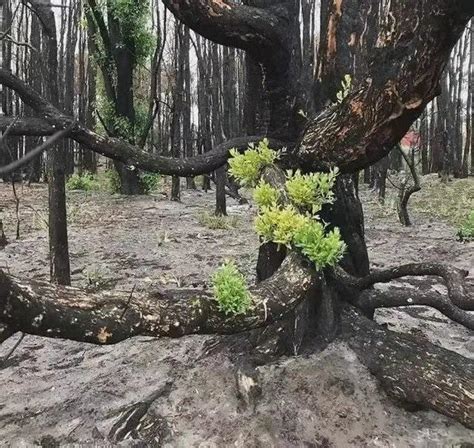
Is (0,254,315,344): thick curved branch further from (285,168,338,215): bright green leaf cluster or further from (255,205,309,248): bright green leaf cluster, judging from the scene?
(285,168,338,215): bright green leaf cluster

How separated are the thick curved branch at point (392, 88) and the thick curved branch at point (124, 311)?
905mm

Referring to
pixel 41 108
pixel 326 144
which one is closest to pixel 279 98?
pixel 326 144

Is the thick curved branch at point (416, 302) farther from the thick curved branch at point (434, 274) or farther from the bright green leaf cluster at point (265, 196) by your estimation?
the bright green leaf cluster at point (265, 196)

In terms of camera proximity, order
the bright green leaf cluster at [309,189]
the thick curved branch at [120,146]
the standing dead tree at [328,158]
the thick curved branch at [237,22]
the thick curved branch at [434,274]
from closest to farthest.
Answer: the standing dead tree at [328,158]
the thick curved branch at [434,274]
the bright green leaf cluster at [309,189]
the thick curved branch at [237,22]
the thick curved branch at [120,146]

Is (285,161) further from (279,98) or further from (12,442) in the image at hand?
(12,442)

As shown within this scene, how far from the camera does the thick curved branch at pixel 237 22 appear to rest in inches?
126

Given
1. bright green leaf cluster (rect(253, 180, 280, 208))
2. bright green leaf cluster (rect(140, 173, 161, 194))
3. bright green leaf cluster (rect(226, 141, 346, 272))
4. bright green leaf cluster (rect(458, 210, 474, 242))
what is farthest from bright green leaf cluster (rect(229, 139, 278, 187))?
bright green leaf cluster (rect(140, 173, 161, 194))

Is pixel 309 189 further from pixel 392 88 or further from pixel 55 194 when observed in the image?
pixel 55 194

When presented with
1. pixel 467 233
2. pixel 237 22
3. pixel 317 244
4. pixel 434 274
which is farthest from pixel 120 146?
pixel 467 233

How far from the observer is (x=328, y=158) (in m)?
3.07

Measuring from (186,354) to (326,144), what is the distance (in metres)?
1.93

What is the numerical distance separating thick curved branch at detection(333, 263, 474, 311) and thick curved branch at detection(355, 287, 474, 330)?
0.17 meters

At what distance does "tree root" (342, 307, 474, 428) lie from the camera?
107 inches

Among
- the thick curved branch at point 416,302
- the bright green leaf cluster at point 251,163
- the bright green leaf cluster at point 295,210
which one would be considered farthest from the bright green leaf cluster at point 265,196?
the thick curved branch at point 416,302
